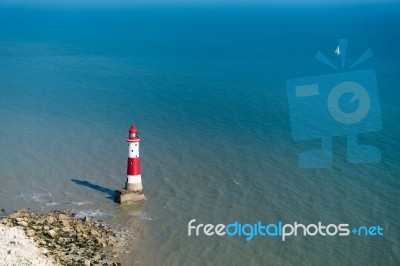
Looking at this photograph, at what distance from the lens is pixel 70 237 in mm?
13078

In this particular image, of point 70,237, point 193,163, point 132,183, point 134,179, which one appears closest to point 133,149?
point 134,179

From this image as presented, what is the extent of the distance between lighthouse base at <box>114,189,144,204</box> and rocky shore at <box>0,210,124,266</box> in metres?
1.42

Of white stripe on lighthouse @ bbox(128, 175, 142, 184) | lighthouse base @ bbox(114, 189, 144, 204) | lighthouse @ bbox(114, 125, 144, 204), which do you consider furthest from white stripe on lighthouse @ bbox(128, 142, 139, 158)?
lighthouse base @ bbox(114, 189, 144, 204)

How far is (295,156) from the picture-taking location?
19984mm

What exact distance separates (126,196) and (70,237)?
296cm

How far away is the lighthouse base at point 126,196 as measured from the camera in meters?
15.9

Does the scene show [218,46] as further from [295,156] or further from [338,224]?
[338,224]

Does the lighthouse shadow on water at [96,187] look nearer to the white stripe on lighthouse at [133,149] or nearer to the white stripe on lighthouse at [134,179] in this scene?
the white stripe on lighthouse at [134,179]

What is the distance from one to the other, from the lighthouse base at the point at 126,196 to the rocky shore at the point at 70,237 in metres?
1.42

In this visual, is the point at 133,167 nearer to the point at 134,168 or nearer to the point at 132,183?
the point at 134,168

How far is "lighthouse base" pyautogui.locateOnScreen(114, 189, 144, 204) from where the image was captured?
15859 mm

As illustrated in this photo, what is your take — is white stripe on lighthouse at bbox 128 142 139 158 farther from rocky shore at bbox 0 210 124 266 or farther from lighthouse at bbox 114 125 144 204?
rocky shore at bbox 0 210 124 266

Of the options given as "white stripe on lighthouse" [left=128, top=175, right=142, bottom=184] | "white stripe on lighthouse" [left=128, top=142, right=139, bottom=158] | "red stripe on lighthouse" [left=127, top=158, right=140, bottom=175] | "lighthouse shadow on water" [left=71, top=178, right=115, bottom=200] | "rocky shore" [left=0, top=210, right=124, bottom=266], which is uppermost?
"white stripe on lighthouse" [left=128, top=142, right=139, bottom=158]

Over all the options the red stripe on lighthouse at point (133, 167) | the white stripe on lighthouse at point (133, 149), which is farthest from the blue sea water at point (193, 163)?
the white stripe on lighthouse at point (133, 149)
